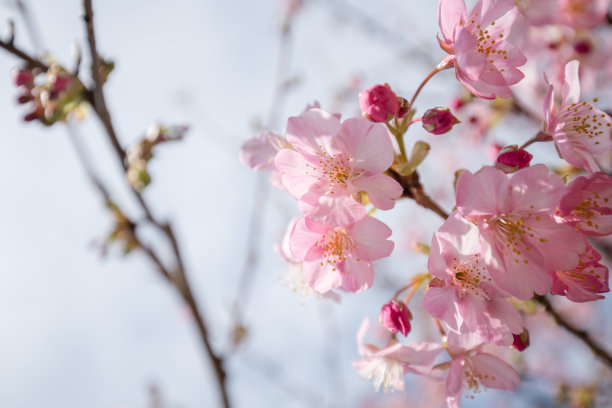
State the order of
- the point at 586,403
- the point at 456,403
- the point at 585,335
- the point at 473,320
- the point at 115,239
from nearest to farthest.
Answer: the point at 473,320 → the point at 456,403 → the point at 585,335 → the point at 115,239 → the point at 586,403

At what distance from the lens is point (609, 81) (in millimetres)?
3557

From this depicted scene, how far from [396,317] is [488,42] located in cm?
78

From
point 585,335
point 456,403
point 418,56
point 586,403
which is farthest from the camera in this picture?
point 418,56

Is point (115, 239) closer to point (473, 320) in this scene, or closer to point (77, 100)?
point (77, 100)

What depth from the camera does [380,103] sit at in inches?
39.0

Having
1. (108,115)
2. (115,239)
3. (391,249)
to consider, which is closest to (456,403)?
(391,249)

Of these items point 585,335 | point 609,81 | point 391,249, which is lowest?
point 609,81

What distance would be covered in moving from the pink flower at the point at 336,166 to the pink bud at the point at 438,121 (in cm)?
14

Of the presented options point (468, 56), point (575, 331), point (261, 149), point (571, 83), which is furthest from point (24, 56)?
point (575, 331)

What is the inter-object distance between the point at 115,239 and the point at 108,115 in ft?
2.90

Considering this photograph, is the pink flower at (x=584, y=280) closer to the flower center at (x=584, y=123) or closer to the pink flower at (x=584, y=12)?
the flower center at (x=584, y=123)

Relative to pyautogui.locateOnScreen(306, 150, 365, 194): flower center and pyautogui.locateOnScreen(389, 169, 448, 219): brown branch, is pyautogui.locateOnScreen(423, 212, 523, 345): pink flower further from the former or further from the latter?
pyautogui.locateOnScreen(306, 150, 365, 194): flower center

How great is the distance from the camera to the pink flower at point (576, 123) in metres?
1.11

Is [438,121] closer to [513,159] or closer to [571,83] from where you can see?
[513,159]
